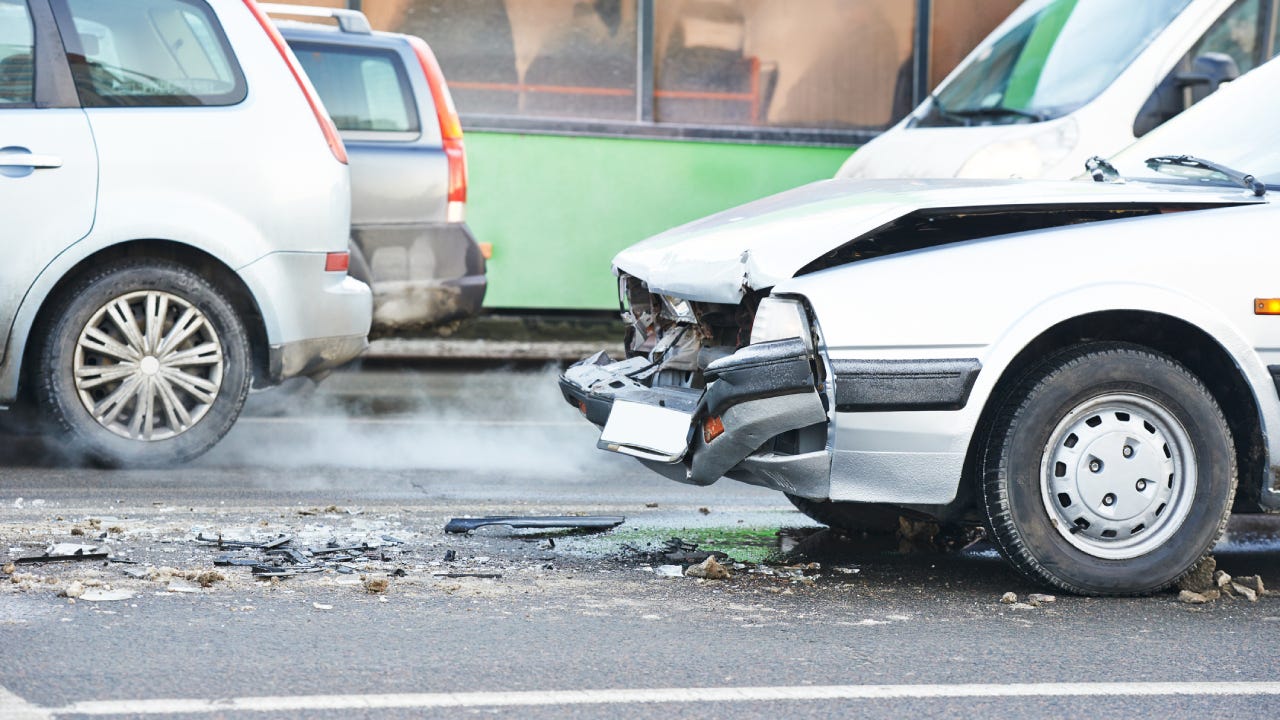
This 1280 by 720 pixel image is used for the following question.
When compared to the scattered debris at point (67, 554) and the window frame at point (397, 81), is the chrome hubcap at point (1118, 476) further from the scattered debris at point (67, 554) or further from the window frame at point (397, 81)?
the window frame at point (397, 81)

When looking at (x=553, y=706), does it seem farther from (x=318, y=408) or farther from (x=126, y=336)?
(x=318, y=408)

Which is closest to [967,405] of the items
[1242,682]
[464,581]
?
[1242,682]

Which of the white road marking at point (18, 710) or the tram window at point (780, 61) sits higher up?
the tram window at point (780, 61)

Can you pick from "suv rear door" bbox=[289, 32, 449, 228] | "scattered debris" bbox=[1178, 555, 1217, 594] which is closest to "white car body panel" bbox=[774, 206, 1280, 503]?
"scattered debris" bbox=[1178, 555, 1217, 594]

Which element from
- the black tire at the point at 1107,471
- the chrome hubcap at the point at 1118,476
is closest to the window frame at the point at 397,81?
the black tire at the point at 1107,471

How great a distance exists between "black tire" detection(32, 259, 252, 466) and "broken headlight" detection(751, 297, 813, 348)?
3100 mm

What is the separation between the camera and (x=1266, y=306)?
15.6 feet

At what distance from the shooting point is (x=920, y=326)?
4.61 m

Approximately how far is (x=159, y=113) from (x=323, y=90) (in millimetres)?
1902

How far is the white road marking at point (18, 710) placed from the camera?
3457mm

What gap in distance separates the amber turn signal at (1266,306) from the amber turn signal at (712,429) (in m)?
1.55

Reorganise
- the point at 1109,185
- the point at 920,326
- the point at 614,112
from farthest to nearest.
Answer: the point at 614,112 → the point at 1109,185 → the point at 920,326

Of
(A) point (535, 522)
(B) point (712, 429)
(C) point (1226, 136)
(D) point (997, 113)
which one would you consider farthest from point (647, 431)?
(D) point (997, 113)

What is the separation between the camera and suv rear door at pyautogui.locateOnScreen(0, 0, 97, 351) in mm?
6688
